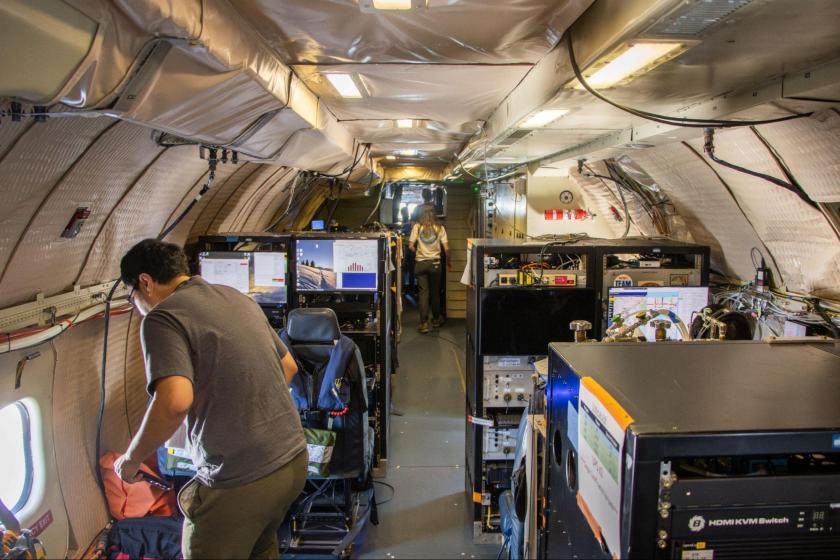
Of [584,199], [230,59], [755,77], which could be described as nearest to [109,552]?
[230,59]

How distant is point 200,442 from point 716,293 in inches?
138

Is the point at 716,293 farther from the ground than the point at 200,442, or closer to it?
farther from the ground

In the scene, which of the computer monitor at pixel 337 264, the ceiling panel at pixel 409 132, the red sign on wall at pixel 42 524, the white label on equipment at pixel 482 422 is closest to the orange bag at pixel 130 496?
the red sign on wall at pixel 42 524

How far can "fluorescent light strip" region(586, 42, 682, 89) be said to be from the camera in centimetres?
154

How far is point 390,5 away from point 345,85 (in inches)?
46.3

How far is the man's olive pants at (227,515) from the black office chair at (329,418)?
1081 millimetres

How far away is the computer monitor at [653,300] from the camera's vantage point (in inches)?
122

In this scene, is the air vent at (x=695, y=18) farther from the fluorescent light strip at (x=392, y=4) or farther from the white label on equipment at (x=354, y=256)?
the white label on equipment at (x=354, y=256)

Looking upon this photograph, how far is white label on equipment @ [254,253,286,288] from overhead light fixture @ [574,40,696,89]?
8.41 feet

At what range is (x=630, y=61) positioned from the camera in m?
1.70

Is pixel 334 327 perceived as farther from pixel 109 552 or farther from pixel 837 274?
pixel 837 274

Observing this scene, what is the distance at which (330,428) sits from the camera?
328 cm

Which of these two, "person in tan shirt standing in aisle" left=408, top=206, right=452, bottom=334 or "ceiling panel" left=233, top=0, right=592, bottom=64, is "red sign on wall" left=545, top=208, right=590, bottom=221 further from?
"person in tan shirt standing in aisle" left=408, top=206, right=452, bottom=334

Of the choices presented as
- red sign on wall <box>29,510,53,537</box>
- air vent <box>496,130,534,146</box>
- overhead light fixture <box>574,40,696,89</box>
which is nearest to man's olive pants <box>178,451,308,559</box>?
red sign on wall <box>29,510,53,537</box>
